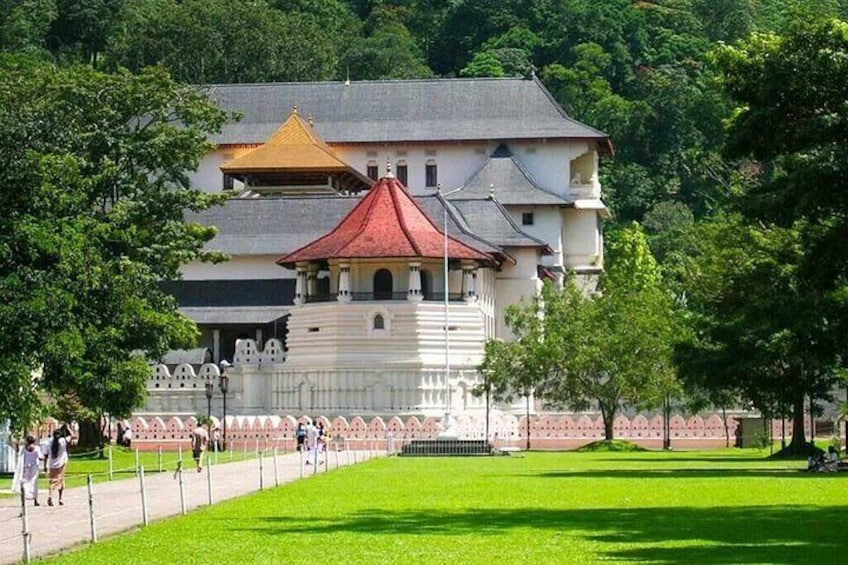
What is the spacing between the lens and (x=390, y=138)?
121 metres

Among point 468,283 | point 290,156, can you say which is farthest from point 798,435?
point 290,156

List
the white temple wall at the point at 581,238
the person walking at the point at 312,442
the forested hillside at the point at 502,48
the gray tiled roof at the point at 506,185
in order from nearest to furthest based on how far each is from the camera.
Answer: the person walking at the point at 312,442, the gray tiled roof at the point at 506,185, the white temple wall at the point at 581,238, the forested hillside at the point at 502,48

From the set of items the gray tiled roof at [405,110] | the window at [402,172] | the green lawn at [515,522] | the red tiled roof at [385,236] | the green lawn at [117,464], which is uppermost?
the gray tiled roof at [405,110]

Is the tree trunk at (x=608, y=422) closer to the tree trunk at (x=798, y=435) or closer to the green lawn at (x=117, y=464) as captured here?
the green lawn at (x=117, y=464)

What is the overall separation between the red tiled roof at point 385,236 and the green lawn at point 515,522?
131ft

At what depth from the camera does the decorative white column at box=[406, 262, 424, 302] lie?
295ft

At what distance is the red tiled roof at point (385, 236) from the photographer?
3538 inches

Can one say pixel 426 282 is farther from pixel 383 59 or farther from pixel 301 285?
pixel 383 59

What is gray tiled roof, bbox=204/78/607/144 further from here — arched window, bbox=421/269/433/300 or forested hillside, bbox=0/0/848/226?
arched window, bbox=421/269/433/300

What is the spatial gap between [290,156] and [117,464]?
50390 mm

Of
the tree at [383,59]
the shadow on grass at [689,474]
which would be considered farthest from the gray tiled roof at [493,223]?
the tree at [383,59]

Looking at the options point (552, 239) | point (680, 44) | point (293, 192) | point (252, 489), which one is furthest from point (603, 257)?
point (252, 489)

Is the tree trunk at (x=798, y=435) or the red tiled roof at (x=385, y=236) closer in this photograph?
the tree trunk at (x=798, y=435)

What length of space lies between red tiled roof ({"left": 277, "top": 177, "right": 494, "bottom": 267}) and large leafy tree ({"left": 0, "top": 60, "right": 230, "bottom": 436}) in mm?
18394
